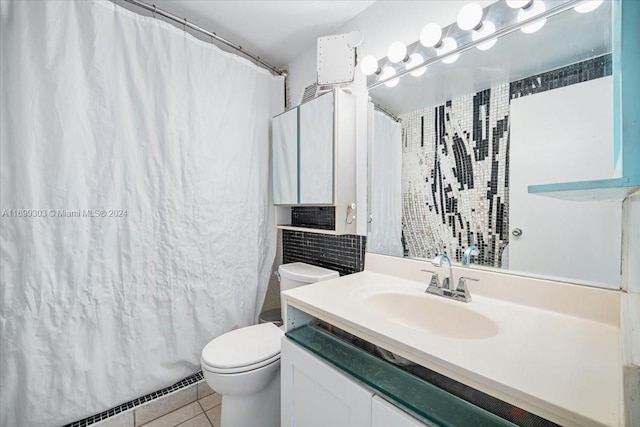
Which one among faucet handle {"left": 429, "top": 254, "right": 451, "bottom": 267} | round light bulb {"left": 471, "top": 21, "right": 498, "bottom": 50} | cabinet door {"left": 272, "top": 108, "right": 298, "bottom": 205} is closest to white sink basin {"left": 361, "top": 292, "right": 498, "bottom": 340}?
faucet handle {"left": 429, "top": 254, "right": 451, "bottom": 267}

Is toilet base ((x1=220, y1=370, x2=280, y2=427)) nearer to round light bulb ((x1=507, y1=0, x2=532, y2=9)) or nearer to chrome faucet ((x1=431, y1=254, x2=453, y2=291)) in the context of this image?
chrome faucet ((x1=431, y1=254, x2=453, y2=291))

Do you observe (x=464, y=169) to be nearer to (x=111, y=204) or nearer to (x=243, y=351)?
(x=243, y=351)

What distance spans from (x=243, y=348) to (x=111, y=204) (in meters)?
0.97

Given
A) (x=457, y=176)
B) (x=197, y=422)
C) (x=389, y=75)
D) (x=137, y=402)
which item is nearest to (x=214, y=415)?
(x=197, y=422)

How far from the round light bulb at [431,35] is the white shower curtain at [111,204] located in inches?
45.8

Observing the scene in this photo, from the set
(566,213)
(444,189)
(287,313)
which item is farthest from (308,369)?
(566,213)

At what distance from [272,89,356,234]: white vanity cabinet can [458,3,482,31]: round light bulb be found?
61cm

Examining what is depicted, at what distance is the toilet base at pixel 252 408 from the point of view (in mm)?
1232

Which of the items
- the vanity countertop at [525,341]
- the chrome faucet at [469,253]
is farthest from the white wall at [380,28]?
the vanity countertop at [525,341]

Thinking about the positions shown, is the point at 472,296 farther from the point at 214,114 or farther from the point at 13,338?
the point at 13,338

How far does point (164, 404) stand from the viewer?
1490 mm

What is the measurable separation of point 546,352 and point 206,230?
1617 millimetres

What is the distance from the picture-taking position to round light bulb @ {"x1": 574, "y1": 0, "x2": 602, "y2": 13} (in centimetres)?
85

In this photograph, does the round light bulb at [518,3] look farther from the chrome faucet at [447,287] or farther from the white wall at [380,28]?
the chrome faucet at [447,287]
